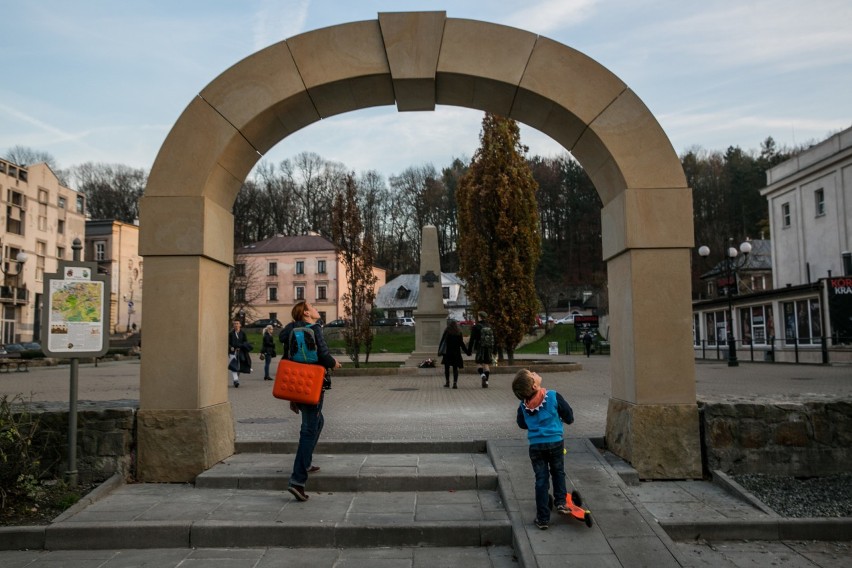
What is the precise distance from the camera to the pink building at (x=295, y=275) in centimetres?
7256

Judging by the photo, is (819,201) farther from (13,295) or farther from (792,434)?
(13,295)

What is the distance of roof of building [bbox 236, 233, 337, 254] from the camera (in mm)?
72750

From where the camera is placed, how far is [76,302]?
6.92m

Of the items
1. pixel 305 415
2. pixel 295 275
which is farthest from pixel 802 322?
pixel 295 275

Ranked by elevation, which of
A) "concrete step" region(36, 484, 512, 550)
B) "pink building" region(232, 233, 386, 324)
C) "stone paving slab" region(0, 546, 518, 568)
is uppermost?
"pink building" region(232, 233, 386, 324)

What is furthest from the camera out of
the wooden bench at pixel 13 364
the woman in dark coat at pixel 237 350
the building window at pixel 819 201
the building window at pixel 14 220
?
the building window at pixel 14 220

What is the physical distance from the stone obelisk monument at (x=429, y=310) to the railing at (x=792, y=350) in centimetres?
1003

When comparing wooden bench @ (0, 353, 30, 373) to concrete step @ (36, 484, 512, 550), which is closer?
concrete step @ (36, 484, 512, 550)

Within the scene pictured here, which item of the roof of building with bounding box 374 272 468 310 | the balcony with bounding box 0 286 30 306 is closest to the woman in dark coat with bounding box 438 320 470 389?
the balcony with bounding box 0 286 30 306

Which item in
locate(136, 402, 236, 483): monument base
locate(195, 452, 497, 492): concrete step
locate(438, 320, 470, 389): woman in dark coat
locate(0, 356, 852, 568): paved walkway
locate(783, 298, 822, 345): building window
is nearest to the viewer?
locate(0, 356, 852, 568): paved walkway

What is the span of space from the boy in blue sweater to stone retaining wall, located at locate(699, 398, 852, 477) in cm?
227

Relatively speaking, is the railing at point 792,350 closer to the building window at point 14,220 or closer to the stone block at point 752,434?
the stone block at point 752,434

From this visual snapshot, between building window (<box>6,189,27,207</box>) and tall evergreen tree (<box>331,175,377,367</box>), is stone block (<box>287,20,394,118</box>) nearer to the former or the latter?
tall evergreen tree (<box>331,175,377,367</box>)

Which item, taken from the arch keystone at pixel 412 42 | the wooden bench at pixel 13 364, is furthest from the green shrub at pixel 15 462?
the wooden bench at pixel 13 364
